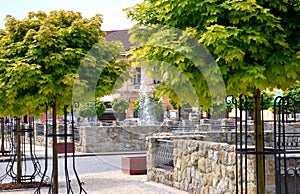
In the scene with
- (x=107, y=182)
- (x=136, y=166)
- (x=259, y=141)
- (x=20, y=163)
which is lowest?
(x=107, y=182)

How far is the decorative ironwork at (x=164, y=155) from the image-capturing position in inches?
488

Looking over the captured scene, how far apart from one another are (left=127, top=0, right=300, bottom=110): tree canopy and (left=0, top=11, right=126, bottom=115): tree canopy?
12.3 ft

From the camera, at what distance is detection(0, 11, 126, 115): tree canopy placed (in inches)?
359

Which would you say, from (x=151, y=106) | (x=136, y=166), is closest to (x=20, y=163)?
(x=136, y=166)

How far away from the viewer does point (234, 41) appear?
5.15 metres

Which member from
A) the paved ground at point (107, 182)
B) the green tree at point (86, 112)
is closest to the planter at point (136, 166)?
the paved ground at point (107, 182)

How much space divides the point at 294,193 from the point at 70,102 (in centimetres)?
404

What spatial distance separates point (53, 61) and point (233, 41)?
4.72 meters

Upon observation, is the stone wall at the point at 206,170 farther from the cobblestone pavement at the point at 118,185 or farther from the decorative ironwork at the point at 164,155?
the cobblestone pavement at the point at 118,185

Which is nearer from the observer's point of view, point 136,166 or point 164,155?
point 164,155

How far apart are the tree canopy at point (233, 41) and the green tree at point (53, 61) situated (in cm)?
376

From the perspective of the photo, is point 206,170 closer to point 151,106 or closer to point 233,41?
point 233,41

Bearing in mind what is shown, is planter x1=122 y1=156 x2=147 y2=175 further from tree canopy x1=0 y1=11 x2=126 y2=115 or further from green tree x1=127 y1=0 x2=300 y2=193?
green tree x1=127 y1=0 x2=300 y2=193

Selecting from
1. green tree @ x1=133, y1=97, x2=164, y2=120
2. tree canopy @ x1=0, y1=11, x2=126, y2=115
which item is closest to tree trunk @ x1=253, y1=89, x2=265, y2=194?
tree canopy @ x1=0, y1=11, x2=126, y2=115
